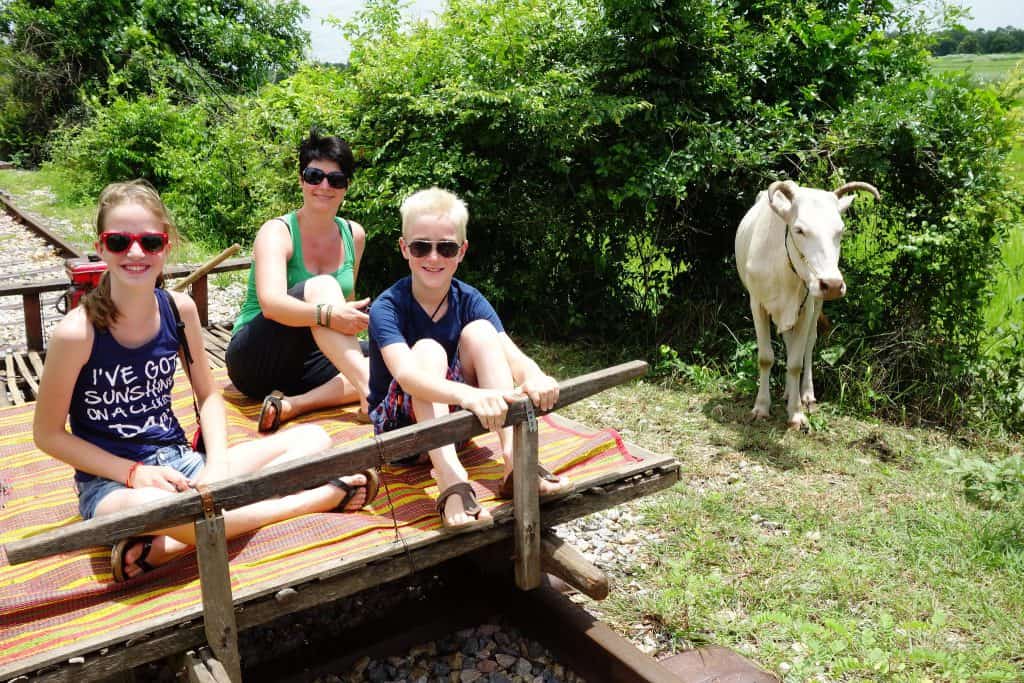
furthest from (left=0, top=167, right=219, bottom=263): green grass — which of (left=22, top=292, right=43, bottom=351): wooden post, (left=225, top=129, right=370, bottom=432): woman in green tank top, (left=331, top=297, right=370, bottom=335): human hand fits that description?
(left=331, top=297, right=370, bottom=335): human hand

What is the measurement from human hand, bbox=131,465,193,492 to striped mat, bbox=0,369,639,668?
0.27 m

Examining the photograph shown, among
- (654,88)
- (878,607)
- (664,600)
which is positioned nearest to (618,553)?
(664,600)

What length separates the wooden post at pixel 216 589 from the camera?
96.2 inches

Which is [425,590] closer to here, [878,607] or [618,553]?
[618,553]

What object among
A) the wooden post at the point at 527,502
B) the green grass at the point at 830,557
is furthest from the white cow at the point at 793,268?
the wooden post at the point at 527,502

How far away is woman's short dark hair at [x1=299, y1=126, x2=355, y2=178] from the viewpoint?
4309 millimetres

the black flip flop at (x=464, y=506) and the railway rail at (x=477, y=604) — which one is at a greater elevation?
the black flip flop at (x=464, y=506)

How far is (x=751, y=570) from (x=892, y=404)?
2.70m

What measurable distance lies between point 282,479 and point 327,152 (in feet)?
7.39

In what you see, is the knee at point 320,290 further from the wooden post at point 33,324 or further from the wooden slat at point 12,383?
the wooden post at point 33,324

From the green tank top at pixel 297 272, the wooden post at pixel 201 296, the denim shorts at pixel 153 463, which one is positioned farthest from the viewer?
the wooden post at pixel 201 296

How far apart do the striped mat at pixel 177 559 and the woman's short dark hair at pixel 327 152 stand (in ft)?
4.54

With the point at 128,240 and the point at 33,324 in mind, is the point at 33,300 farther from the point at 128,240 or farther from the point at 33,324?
the point at 128,240

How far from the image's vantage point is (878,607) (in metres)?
3.73
